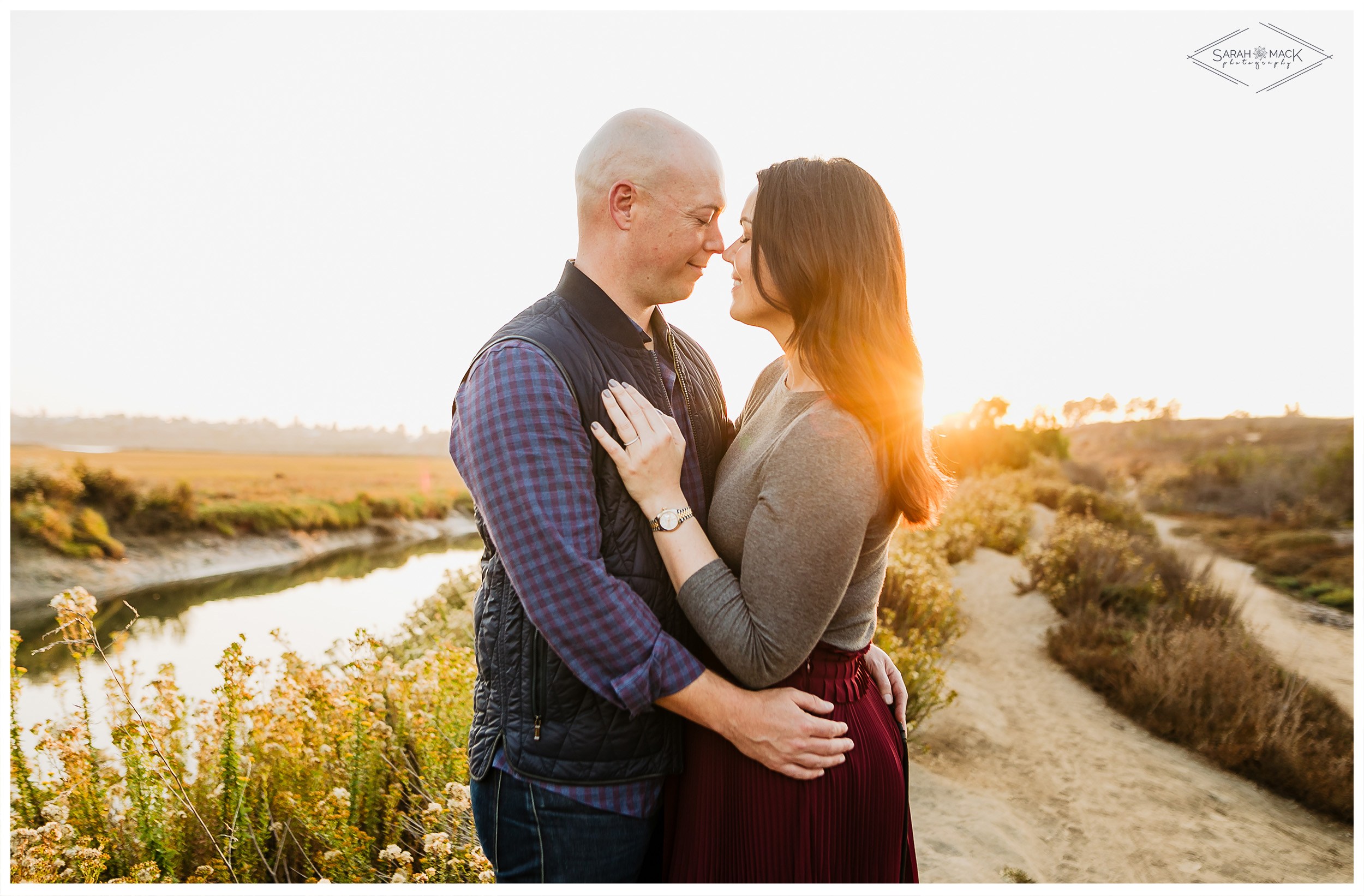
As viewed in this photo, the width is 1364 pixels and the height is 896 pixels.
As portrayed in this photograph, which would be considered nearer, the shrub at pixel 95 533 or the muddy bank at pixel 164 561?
the muddy bank at pixel 164 561

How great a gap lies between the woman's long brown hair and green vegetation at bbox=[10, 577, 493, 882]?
192 cm

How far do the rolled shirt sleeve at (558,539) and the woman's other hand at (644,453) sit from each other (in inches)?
3.4

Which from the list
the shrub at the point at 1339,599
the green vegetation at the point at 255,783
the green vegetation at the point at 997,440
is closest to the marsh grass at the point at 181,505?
the green vegetation at the point at 255,783

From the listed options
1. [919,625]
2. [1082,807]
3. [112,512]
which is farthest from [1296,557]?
[112,512]

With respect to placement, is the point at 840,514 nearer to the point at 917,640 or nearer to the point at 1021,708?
the point at 917,640

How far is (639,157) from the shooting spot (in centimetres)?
195

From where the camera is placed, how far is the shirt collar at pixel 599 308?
6.38ft

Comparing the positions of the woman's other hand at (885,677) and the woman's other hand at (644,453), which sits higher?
the woman's other hand at (644,453)

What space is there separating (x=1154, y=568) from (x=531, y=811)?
33.0 ft

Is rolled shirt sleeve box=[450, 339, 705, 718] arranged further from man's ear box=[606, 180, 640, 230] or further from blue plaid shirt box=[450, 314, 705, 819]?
man's ear box=[606, 180, 640, 230]

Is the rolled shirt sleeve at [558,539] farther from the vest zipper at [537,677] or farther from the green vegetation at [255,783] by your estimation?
the green vegetation at [255,783]

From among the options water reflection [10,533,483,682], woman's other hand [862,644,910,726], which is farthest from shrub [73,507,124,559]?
woman's other hand [862,644,910,726]

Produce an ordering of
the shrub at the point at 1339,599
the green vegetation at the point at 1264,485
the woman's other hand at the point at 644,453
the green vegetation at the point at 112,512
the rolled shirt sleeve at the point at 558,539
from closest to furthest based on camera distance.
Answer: the rolled shirt sleeve at the point at 558,539 < the woman's other hand at the point at 644,453 < the shrub at the point at 1339,599 < the green vegetation at the point at 112,512 < the green vegetation at the point at 1264,485

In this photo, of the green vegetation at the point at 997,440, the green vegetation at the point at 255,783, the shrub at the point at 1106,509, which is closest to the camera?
the green vegetation at the point at 255,783
